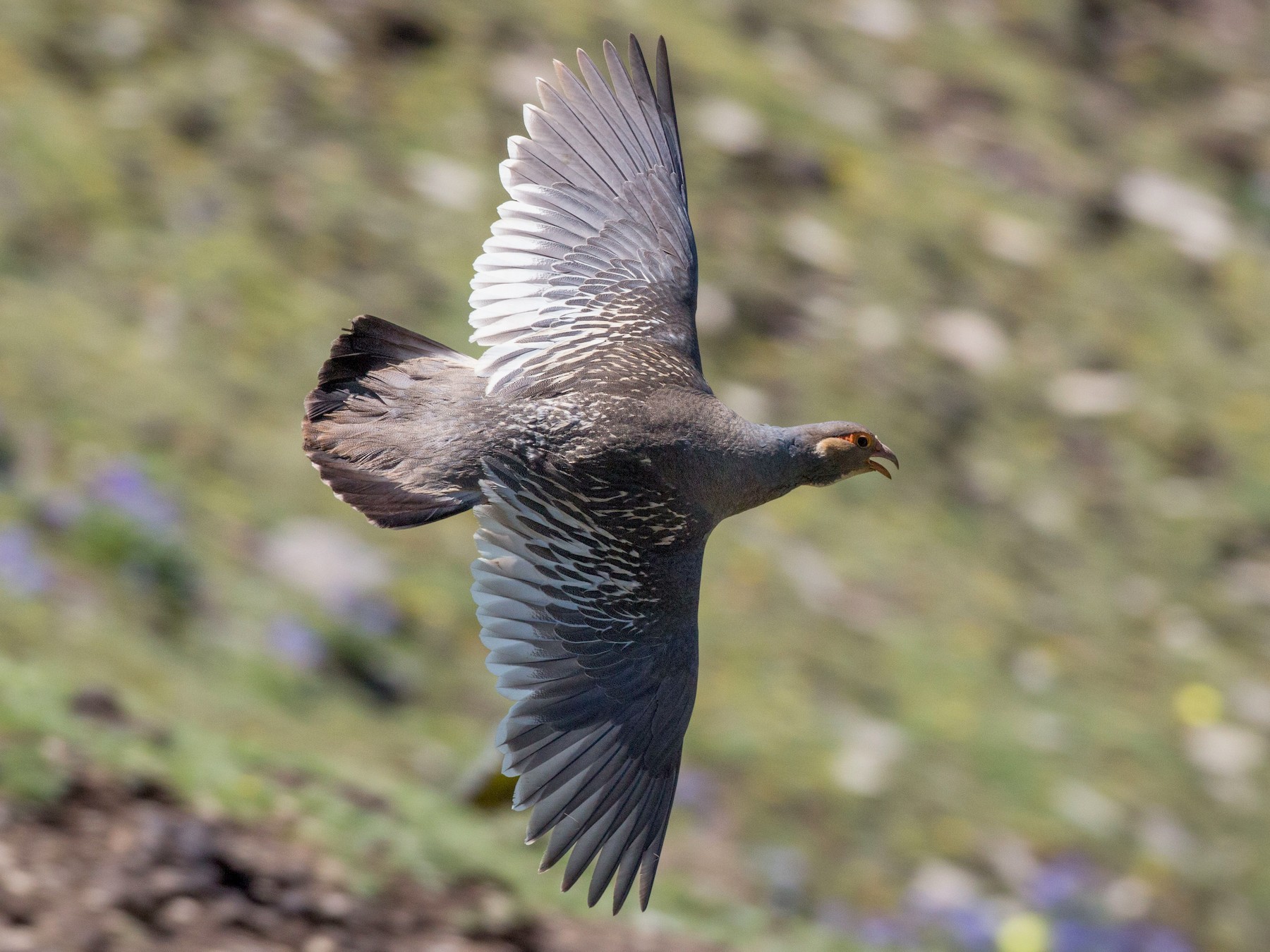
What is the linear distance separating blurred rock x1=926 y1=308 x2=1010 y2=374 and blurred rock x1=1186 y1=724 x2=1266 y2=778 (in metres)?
2.10

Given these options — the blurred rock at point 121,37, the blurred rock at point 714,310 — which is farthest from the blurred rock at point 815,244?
the blurred rock at point 121,37

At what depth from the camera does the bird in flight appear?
13.5ft

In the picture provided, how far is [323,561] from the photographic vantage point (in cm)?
638

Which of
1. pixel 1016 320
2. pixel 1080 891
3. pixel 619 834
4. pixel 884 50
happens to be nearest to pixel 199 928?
pixel 619 834

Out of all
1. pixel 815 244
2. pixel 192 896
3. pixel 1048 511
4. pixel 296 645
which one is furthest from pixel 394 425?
pixel 815 244

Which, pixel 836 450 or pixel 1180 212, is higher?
pixel 1180 212

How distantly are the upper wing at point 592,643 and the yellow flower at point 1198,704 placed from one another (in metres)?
3.92

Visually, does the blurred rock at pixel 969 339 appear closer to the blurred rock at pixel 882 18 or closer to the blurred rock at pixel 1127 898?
the blurred rock at pixel 882 18

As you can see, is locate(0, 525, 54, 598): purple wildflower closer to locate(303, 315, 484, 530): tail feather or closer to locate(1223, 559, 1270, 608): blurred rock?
locate(303, 315, 484, 530): tail feather

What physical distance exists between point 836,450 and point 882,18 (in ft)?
19.9

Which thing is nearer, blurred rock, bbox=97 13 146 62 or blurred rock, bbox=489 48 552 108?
blurred rock, bbox=97 13 146 62

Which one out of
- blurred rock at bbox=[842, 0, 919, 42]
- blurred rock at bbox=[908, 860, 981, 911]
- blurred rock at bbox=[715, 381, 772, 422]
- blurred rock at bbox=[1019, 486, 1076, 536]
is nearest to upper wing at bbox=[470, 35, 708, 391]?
blurred rock at bbox=[908, 860, 981, 911]

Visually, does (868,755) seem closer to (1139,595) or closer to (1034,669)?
(1034,669)

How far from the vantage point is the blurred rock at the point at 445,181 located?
8141mm
